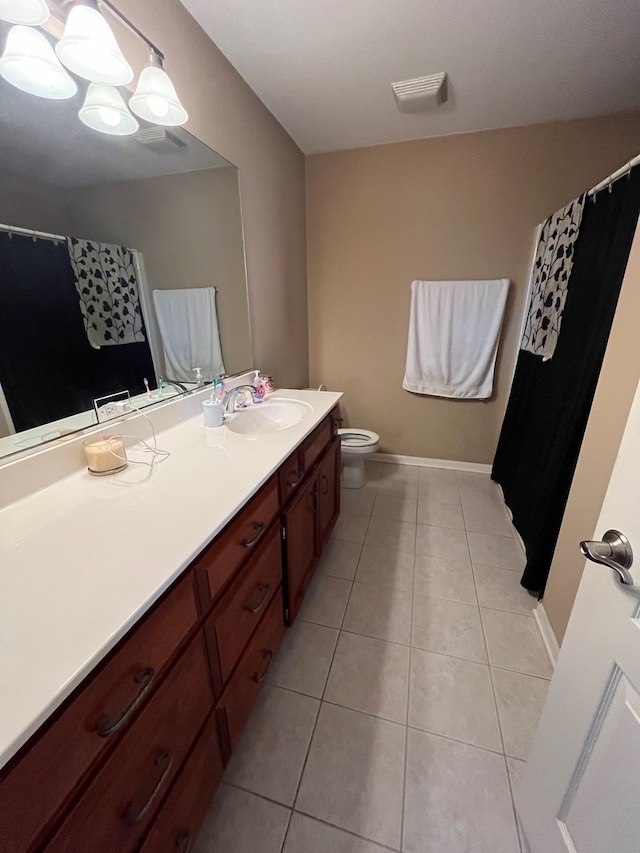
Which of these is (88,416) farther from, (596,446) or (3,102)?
(596,446)

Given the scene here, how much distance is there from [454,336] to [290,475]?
6.21 ft

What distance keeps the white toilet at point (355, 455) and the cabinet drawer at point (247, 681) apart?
1363 millimetres

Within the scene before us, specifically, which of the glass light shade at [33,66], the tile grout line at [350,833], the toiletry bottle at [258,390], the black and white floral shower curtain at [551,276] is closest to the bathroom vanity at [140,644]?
the tile grout line at [350,833]

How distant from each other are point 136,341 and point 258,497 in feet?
2.54

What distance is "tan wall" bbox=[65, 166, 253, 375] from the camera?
3.63ft

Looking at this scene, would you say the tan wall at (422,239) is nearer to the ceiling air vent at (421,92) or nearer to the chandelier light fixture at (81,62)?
the ceiling air vent at (421,92)

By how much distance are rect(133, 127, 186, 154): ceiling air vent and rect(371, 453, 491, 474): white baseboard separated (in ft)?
7.94

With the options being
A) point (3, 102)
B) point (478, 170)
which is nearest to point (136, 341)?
point (3, 102)

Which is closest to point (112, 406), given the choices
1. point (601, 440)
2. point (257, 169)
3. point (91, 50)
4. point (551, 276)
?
point (91, 50)

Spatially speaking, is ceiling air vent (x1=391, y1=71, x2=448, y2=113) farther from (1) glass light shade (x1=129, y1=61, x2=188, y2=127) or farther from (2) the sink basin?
(2) the sink basin

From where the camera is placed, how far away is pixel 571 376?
151 centimetres

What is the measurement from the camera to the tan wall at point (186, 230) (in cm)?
111

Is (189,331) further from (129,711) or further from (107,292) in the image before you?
(129,711)

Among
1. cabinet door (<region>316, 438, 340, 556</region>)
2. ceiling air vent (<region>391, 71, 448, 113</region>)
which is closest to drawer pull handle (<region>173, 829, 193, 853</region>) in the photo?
cabinet door (<region>316, 438, 340, 556</region>)
